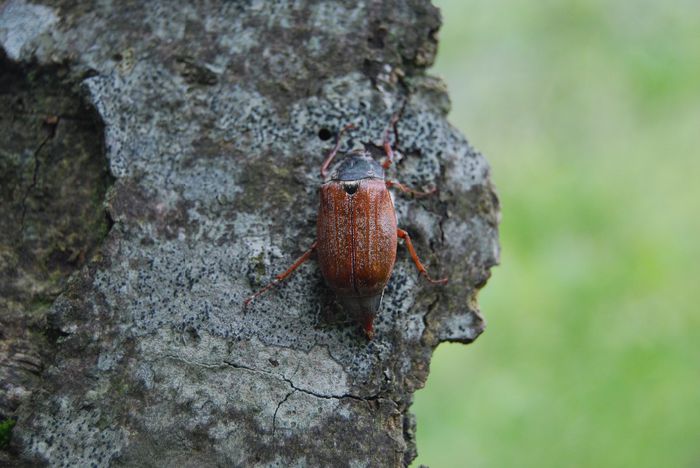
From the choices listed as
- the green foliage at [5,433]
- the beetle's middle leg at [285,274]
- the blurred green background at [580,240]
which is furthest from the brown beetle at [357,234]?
the blurred green background at [580,240]

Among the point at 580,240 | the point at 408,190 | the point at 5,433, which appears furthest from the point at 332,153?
the point at 580,240

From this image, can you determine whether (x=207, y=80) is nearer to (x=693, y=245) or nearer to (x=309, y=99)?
(x=309, y=99)

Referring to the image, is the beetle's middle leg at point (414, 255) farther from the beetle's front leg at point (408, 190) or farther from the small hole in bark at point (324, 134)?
the small hole in bark at point (324, 134)

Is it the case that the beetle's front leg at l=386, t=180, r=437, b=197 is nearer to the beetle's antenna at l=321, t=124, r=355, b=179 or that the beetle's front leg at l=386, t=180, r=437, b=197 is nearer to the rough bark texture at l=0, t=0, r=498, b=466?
the rough bark texture at l=0, t=0, r=498, b=466

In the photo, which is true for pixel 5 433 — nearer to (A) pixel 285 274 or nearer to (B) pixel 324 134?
(A) pixel 285 274

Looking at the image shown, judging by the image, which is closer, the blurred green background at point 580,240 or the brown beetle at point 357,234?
the brown beetle at point 357,234

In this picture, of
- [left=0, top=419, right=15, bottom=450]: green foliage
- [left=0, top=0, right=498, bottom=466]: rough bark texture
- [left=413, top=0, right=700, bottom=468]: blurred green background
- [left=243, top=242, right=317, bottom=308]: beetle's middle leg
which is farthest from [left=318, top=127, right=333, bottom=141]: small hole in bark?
[left=413, top=0, right=700, bottom=468]: blurred green background

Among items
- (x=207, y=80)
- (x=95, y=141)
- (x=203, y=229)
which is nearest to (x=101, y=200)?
(x=95, y=141)
